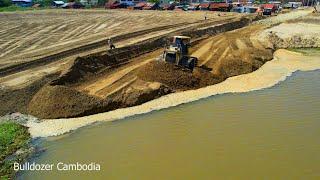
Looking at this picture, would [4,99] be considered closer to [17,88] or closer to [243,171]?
[17,88]

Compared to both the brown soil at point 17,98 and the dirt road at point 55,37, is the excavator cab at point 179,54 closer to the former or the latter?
the dirt road at point 55,37

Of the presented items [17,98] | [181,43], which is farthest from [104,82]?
[181,43]

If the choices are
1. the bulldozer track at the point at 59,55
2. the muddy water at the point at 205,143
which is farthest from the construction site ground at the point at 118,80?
the muddy water at the point at 205,143

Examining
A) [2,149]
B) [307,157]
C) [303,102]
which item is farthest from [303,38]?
[2,149]

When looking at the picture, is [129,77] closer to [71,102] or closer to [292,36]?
[71,102]

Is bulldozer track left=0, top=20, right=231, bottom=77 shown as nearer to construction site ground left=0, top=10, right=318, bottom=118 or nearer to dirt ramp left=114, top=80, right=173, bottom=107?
construction site ground left=0, top=10, right=318, bottom=118

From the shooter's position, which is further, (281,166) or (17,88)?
(17,88)
